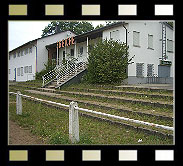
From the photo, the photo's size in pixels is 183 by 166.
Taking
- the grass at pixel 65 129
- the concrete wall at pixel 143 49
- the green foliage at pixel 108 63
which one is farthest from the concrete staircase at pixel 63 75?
the grass at pixel 65 129

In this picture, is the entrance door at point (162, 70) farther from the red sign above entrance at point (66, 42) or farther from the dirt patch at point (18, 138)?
the dirt patch at point (18, 138)

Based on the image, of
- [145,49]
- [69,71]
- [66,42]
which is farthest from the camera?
[66,42]

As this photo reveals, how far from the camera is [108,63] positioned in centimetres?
1126

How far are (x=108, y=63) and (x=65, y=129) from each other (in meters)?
7.13

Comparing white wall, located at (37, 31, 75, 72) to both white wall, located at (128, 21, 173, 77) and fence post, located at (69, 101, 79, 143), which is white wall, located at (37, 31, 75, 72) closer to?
white wall, located at (128, 21, 173, 77)

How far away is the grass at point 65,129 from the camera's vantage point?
3.75 m

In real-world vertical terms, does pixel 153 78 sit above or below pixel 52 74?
below

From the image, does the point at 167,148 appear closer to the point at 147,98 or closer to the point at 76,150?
the point at 76,150

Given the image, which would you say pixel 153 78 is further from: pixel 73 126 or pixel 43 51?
pixel 73 126

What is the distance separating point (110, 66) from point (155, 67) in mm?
4428

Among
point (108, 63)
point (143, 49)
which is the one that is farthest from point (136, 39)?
point (108, 63)

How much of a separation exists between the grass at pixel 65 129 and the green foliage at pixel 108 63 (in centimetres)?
546

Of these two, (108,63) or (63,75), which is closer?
(108,63)
